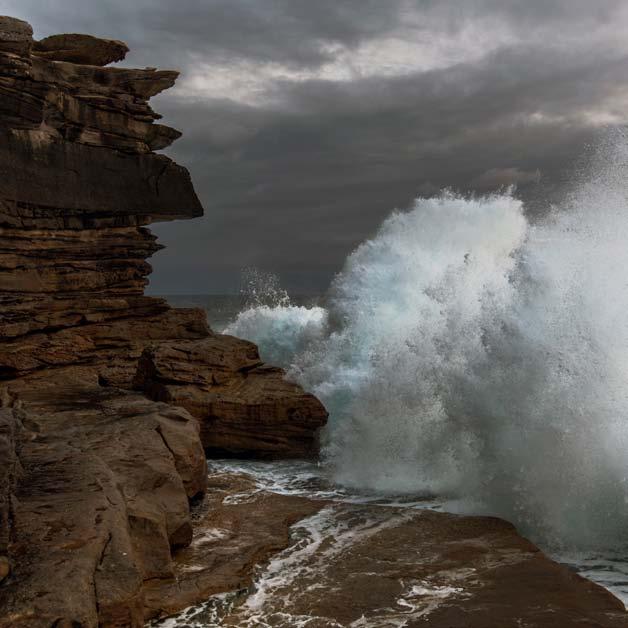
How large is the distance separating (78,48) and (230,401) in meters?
7.15

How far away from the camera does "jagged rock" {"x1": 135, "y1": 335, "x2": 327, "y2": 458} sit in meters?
11.1

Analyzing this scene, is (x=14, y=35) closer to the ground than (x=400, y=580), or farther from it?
farther from it

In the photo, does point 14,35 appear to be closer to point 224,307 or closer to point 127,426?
point 127,426

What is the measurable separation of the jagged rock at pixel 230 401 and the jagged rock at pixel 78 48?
566 centimetres

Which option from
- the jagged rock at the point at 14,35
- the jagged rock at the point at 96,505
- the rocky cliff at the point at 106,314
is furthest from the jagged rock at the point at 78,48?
the jagged rock at the point at 96,505

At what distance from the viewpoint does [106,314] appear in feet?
41.2

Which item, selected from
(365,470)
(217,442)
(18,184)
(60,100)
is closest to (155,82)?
(60,100)

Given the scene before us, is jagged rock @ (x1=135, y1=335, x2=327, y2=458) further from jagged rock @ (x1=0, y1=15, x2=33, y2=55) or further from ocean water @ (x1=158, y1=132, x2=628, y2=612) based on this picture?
jagged rock @ (x1=0, y1=15, x2=33, y2=55)

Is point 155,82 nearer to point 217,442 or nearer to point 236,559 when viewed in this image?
point 217,442

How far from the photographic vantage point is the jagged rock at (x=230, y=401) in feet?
36.4

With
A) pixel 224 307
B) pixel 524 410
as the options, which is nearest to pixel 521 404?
pixel 524 410

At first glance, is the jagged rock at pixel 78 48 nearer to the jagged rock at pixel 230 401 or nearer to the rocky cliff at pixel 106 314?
the rocky cliff at pixel 106 314

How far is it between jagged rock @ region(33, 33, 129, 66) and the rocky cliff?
24 millimetres

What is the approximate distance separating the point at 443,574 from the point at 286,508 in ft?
8.59
